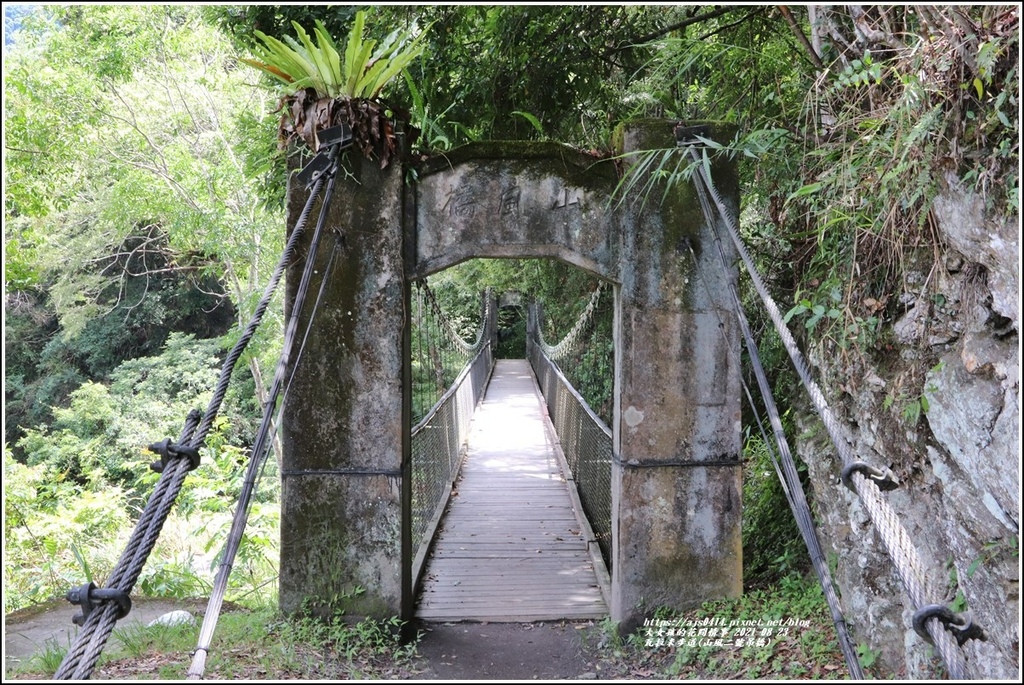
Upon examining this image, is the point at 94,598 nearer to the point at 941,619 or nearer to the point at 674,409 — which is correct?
the point at 941,619

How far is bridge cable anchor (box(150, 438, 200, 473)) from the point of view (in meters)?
1.29

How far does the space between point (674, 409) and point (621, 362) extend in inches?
10.5

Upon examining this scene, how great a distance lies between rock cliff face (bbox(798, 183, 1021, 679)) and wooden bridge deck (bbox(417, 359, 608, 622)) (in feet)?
4.21

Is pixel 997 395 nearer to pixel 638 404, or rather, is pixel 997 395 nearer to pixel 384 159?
pixel 638 404

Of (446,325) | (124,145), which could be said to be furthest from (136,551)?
(124,145)

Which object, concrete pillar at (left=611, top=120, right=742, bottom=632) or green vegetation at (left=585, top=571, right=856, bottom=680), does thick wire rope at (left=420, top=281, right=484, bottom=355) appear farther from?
green vegetation at (left=585, top=571, right=856, bottom=680)

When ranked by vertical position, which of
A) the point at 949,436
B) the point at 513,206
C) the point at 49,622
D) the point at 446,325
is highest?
the point at 513,206

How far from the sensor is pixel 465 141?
3471 mm

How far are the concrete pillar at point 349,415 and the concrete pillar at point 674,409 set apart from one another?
88 cm

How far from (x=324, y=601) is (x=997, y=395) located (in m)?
2.27

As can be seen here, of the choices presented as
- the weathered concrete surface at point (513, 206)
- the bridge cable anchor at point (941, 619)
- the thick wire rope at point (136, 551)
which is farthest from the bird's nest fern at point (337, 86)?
the bridge cable anchor at point (941, 619)

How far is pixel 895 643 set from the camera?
7.22 ft

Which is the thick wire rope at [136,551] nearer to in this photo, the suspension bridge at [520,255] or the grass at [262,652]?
the grass at [262,652]

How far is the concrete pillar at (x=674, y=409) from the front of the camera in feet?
9.23
